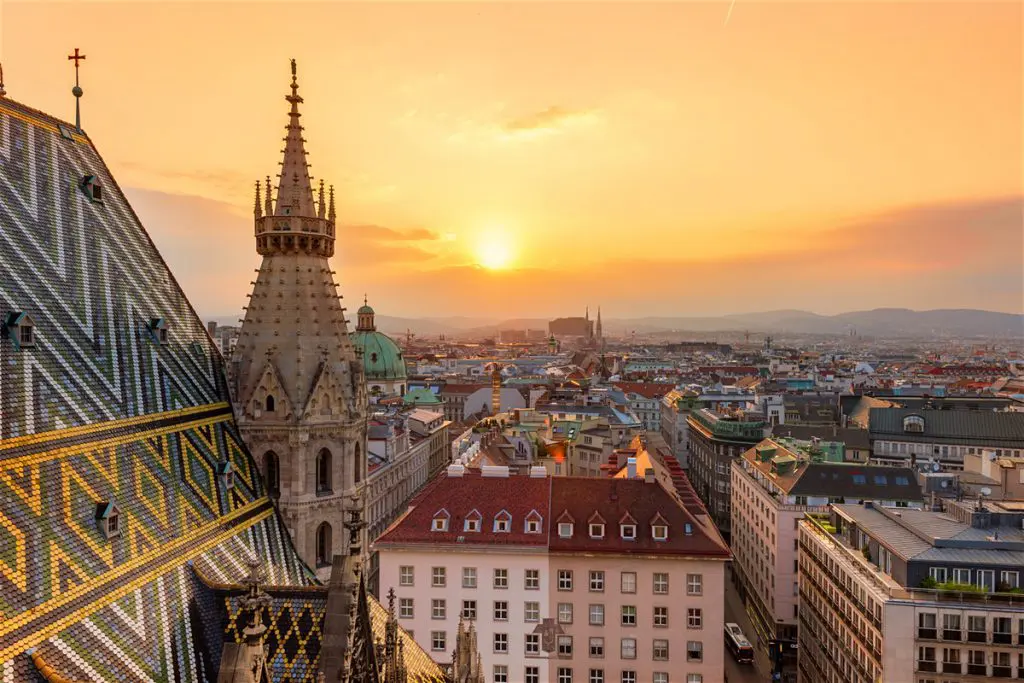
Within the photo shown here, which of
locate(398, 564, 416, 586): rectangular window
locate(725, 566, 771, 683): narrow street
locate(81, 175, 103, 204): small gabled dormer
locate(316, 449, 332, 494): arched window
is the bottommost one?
locate(725, 566, 771, 683): narrow street

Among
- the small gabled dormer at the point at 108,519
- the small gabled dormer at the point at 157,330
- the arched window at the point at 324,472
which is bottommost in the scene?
the arched window at the point at 324,472

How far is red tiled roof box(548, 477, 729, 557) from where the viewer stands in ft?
161

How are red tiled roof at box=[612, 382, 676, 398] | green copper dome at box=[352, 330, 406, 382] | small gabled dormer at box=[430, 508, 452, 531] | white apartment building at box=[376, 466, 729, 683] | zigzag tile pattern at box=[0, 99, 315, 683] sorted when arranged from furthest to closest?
red tiled roof at box=[612, 382, 676, 398]
green copper dome at box=[352, 330, 406, 382]
small gabled dormer at box=[430, 508, 452, 531]
white apartment building at box=[376, 466, 729, 683]
zigzag tile pattern at box=[0, 99, 315, 683]

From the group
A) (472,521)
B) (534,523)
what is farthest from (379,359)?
(534,523)

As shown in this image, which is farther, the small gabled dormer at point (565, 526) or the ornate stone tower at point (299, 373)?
the small gabled dormer at point (565, 526)

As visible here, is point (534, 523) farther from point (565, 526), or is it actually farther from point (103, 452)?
point (103, 452)

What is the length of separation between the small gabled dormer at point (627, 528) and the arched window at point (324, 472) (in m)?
23.7

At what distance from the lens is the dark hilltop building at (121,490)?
63.0 feet

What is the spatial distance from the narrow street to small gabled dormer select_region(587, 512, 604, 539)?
21586 millimetres

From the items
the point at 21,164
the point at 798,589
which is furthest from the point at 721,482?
the point at 21,164

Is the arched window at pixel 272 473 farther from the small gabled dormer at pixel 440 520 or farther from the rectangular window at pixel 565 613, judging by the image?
the rectangular window at pixel 565 613

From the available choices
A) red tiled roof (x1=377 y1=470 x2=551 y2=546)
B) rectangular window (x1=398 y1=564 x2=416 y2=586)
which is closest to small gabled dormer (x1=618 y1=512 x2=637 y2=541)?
red tiled roof (x1=377 y1=470 x2=551 y2=546)

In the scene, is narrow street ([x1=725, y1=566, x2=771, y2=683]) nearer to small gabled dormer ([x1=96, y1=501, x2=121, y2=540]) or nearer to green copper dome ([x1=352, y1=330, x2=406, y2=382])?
small gabled dormer ([x1=96, y1=501, x2=121, y2=540])

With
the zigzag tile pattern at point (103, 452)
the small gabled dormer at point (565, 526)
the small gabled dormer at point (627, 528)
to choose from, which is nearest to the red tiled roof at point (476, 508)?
the small gabled dormer at point (565, 526)
